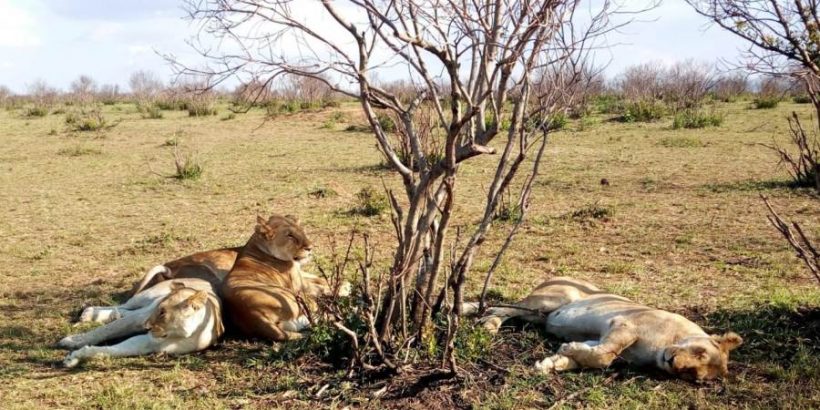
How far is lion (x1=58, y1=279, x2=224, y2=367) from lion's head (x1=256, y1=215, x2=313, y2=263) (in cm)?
66

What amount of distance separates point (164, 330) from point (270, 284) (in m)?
0.79

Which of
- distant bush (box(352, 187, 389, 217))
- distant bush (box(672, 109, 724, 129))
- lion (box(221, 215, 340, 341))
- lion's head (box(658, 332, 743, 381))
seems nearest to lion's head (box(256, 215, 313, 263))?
lion (box(221, 215, 340, 341))

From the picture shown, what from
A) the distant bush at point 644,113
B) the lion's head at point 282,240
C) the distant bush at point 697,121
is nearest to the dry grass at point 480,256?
the lion's head at point 282,240

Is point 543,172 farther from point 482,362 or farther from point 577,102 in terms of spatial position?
point 482,362

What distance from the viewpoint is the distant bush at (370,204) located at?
909cm

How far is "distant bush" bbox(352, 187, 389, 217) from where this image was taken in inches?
358

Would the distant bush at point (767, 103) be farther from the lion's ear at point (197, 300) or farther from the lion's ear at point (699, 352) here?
the lion's ear at point (197, 300)

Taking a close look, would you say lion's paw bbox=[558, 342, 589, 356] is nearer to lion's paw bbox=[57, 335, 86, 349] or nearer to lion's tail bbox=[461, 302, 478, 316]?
lion's tail bbox=[461, 302, 478, 316]

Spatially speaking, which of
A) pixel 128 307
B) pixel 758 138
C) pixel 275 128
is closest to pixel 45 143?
pixel 275 128

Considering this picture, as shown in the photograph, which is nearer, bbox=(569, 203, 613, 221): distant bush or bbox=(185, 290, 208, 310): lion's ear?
bbox=(185, 290, 208, 310): lion's ear

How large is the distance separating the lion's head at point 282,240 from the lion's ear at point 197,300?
0.88m

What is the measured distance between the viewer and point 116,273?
22.4 feet

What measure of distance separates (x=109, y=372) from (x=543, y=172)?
29.6 ft

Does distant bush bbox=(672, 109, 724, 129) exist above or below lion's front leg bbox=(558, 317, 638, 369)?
above
